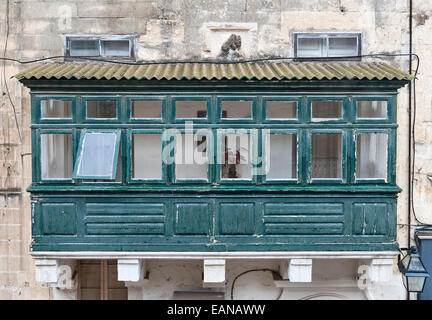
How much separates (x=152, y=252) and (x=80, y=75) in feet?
9.97

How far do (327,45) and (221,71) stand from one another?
2244 mm

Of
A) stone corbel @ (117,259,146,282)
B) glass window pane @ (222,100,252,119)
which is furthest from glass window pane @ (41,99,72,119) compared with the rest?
glass window pane @ (222,100,252,119)

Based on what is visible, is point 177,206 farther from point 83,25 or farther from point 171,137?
point 83,25

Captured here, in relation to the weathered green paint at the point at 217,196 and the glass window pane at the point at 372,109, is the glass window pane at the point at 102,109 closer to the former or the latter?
the weathered green paint at the point at 217,196

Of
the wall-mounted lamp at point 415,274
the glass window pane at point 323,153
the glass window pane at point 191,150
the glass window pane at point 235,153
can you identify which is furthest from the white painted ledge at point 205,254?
the glass window pane at point 323,153

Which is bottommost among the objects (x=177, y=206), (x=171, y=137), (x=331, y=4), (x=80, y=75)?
(x=177, y=206)

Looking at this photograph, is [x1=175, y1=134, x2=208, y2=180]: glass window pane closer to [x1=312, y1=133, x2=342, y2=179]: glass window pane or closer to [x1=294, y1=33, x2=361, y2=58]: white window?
[x1=312, y1=133, x2=342, y2=179]: glass window pane

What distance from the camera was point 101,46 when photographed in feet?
22.9

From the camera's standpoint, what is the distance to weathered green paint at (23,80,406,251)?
5.93 metres

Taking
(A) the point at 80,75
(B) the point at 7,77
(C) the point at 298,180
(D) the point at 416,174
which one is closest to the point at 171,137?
(A) the point at 80,75

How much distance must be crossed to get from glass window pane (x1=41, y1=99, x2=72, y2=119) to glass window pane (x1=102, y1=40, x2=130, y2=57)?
1215 millimetres

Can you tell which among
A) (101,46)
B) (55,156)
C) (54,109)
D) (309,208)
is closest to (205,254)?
(309,208)

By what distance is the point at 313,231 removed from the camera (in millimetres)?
6004

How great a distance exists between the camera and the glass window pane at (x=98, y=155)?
5.77m
